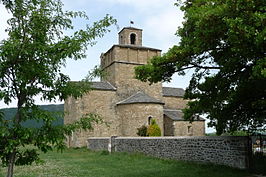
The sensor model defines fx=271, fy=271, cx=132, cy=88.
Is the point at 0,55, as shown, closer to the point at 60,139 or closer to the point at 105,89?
the point at 60,139

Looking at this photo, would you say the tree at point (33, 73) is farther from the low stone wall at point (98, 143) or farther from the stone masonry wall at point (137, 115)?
the stone masonry wall at point (137, 115)

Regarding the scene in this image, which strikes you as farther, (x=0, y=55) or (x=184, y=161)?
(x=184, y=161)

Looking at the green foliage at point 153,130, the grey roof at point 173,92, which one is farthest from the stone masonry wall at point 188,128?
the grey roof at point 173,92

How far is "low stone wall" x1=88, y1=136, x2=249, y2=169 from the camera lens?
36.2 feet

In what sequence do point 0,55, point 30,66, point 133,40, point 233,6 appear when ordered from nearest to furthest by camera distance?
point 0,55
point 30,66
point 233,6
point 133,40

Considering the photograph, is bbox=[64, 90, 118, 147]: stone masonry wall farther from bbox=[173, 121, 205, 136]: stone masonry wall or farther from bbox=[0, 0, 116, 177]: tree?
bbox=[0, 0, 116, 177]: tree

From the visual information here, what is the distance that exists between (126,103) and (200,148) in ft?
47.5

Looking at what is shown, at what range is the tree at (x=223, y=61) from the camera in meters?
6.70

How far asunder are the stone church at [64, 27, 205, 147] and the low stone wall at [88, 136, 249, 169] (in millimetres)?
7456

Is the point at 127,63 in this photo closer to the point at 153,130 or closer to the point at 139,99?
the point at 139,99

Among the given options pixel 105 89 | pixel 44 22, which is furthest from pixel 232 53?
pixel 105 89

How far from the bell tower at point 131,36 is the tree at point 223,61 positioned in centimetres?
2128

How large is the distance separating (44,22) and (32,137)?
1856mm

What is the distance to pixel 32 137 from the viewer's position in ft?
13.1
